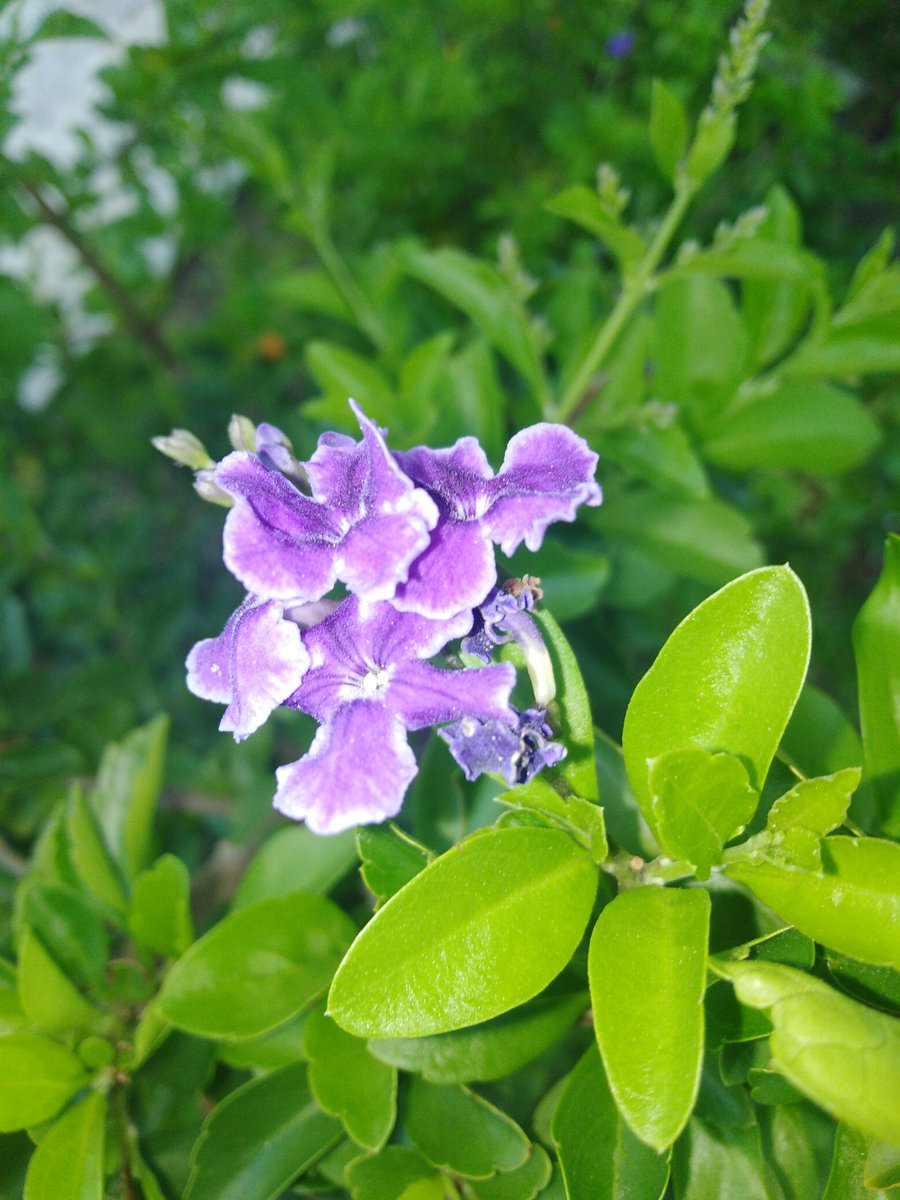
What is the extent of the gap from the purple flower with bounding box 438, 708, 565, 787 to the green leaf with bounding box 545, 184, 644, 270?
826mm

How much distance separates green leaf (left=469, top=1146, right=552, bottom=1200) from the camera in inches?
41.2

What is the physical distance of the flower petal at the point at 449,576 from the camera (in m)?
0.83

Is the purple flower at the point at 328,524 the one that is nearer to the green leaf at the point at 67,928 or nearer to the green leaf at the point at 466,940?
the green leaf at the point at 466,940

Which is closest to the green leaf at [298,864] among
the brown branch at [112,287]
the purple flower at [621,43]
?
the brown branch at [112,287]

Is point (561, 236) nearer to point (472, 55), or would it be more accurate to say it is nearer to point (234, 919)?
point (472, 55)

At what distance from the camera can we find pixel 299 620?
3.10ft

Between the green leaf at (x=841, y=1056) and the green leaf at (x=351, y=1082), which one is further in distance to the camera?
the green leaf at (x=351, y=1082)

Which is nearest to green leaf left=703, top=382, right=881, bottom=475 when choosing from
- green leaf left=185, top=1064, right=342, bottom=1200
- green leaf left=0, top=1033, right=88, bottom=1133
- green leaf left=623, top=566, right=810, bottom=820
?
green leaf left=623, top=566, right=810, bottom=820

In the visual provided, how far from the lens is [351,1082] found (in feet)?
3.46

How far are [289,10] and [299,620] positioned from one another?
194 cm

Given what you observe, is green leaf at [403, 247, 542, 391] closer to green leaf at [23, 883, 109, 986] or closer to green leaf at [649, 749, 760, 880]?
green leaf at [649, 749, 760, 880]

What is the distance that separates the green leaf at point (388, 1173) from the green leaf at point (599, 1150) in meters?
0.22

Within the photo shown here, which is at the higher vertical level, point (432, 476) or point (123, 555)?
point (432, 476)

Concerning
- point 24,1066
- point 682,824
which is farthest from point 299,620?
point 24,1066
